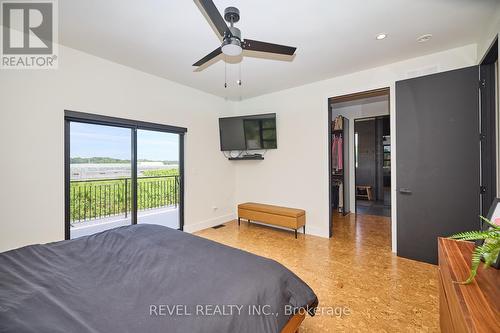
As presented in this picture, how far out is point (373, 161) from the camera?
6.13 metres

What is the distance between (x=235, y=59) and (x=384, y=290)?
3266 millimetres

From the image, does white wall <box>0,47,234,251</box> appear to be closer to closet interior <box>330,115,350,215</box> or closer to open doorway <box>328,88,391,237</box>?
closet interior <box>330,115,350,215</box>

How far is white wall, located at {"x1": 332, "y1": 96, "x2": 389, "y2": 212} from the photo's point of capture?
530cm

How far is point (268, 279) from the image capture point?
1275 mm

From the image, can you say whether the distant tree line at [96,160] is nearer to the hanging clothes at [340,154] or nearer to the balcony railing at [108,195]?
the balcony railing at [108,195]

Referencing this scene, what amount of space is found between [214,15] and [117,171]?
114 inches

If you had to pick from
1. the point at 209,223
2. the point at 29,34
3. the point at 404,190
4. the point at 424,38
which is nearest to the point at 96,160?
the point at 29,34

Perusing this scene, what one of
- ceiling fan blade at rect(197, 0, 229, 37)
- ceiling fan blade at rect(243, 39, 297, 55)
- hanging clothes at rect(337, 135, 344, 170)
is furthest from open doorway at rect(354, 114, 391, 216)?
ceiling fan blade at rect(197, 0, 229, 37)

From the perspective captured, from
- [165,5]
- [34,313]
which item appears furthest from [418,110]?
[34,313]

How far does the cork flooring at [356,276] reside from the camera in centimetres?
177

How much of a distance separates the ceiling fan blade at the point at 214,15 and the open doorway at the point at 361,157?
159 inches

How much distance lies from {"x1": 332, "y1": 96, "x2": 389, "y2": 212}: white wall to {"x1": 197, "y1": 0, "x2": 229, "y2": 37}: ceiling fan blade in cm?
468

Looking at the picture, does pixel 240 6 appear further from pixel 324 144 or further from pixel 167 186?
pixel 167 186

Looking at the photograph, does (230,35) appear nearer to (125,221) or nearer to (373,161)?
(125,221)
